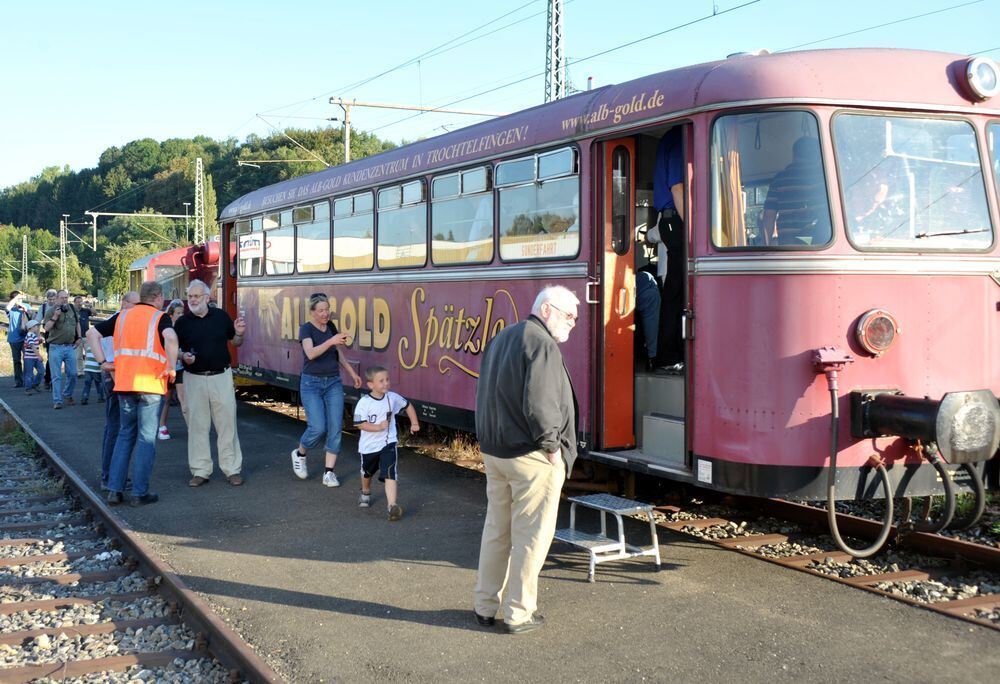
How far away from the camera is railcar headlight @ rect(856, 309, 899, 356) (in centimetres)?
586

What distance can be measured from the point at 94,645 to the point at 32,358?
14259 mm

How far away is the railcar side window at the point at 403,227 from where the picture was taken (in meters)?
9.58

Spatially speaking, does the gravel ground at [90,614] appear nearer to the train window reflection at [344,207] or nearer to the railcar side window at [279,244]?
the train window reflection at [344,207]

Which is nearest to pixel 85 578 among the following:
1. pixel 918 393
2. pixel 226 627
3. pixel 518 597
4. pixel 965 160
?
pixel 226 627

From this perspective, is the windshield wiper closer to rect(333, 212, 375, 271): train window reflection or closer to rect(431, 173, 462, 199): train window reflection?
rect(431, 173, 462, 199): train window reflection

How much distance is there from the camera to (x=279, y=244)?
1330 centimetres

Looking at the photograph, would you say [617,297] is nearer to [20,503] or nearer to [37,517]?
[37,517]

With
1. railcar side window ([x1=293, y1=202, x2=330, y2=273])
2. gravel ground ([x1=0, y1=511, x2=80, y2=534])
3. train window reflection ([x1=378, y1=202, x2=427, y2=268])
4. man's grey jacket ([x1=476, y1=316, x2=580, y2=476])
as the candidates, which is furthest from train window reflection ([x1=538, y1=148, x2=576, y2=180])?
gravel ground ([x1=0, y1=511, x2=80, y2=534])

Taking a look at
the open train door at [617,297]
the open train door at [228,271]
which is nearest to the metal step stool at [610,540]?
the open train door at [617,297]

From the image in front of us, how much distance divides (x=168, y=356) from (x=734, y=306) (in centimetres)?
508

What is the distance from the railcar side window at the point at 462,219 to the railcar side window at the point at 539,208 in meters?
0.25

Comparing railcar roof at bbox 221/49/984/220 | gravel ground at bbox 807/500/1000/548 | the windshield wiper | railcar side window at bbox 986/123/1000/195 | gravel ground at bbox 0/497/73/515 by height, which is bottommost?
gravel ground at bbox 0/497/73/515

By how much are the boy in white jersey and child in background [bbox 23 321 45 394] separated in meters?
12.1

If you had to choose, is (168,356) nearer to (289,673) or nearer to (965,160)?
(289,673)
